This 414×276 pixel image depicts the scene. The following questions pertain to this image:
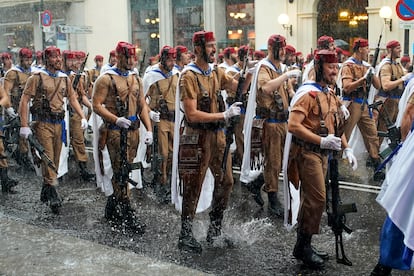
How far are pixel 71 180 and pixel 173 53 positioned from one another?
9.34 feet

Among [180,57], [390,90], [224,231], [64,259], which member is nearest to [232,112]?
[224,231]

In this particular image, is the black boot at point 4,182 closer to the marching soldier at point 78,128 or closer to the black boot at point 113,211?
the marching soldier at point 78,128

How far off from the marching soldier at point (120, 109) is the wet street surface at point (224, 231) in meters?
0.30

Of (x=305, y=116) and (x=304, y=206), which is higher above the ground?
Answer: (x=305, y=116)

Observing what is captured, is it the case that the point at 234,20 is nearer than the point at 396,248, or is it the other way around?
the point at 396,248

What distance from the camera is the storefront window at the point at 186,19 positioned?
27.6 m

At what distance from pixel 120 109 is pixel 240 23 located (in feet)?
66.3

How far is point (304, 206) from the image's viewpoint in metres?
5.58

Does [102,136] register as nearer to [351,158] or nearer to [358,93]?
[351,158]

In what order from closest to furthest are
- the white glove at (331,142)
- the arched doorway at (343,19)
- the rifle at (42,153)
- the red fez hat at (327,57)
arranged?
the white glove at (331,142) < the red fez hat at (327,57) < the rifle at (42,153) < the arched doorway at (343,19)

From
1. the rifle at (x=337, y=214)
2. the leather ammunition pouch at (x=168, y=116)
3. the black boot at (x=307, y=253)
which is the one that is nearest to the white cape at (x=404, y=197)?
the rifle at (x=337, y=214)

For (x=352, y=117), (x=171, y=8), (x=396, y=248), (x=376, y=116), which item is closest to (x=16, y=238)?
(x=396, y=248)

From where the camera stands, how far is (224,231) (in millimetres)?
6785

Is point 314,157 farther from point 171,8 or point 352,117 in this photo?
point 171,8
